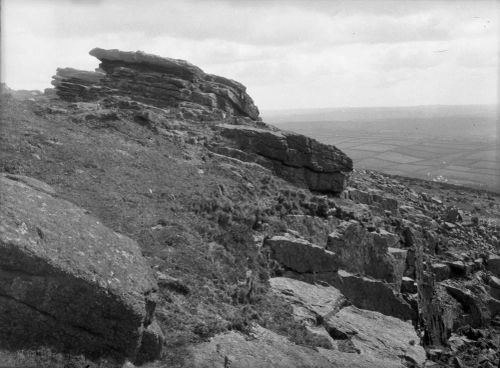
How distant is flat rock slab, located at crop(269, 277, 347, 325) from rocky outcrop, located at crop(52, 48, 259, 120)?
59.6ft

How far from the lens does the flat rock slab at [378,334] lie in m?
17.5

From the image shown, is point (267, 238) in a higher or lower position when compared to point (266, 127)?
lower

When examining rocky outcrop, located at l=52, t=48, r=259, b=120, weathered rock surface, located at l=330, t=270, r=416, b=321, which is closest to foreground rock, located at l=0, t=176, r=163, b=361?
weathered rock surface, located at l=330, t=270, r=416, b=321

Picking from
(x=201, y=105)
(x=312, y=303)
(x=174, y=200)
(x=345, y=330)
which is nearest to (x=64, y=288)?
(x=174, y=200)

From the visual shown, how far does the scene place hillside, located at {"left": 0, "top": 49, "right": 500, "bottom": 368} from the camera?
10.0m

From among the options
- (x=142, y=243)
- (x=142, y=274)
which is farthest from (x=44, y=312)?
(x=142, y=243)

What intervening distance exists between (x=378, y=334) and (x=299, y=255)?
4.78 meters

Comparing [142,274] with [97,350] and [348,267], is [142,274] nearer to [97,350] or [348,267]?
[97,350]

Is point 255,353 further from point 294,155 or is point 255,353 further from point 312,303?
point 294,155

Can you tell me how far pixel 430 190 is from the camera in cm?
6881

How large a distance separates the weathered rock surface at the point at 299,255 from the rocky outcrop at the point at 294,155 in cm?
1077

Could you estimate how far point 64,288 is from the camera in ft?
32.1

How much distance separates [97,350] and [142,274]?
210 cm

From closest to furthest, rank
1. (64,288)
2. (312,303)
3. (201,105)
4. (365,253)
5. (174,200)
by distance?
1. (64,288)
2. (312,303)
3. (174,200)
4. (365,253)
5. (201,105)
